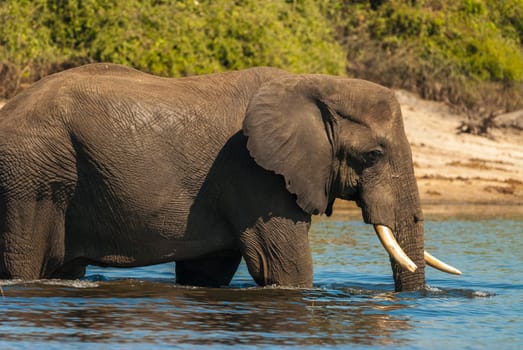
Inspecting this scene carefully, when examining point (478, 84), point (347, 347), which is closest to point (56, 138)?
point (347, 347)

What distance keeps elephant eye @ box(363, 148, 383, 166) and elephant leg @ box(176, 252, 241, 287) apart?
1388 millimetres

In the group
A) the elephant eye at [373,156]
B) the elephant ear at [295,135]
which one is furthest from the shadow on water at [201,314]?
the elephant eye at [373,156]

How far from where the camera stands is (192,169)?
908 cm

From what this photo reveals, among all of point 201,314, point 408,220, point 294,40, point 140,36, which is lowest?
point 201,314

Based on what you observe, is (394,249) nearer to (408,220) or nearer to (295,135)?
(408,220)

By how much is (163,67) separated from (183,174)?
9388mm

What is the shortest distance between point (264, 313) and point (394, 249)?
1.04 m

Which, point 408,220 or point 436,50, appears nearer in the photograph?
point 408,220

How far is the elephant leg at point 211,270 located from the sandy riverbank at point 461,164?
938cm

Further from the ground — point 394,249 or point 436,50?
point 436,50

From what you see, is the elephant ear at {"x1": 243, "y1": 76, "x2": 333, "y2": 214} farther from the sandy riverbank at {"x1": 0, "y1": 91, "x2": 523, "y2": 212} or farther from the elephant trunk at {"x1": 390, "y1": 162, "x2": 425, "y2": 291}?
the sandy riverbank at {"x1": 0, "y1": 91, "x2": 523, "y2": 212}

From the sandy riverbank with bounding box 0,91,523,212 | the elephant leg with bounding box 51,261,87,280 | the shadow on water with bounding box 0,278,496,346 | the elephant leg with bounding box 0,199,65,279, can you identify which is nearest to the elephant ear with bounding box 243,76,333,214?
the shadow on water with bounding box 0,278,496,346

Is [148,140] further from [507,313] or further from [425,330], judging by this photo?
[507,313]

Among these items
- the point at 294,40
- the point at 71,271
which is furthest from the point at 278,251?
the point at 294,40
